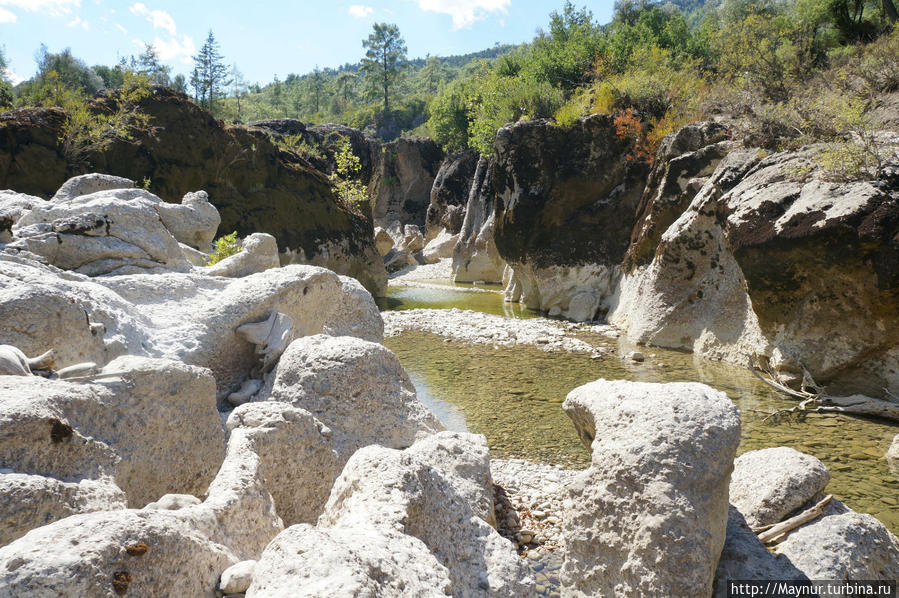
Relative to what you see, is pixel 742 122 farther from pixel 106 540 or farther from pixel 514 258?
pixel 106 540

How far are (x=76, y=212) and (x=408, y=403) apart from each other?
16.2 feet

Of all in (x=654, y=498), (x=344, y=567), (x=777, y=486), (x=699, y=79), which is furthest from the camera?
(x=699, y=79)

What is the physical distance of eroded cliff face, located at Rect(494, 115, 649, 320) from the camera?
16750 mm

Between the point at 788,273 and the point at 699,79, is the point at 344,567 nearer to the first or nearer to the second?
the point at 788,273

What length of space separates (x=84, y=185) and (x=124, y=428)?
23.5 ft

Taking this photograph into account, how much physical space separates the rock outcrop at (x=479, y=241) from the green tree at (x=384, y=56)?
144 ft

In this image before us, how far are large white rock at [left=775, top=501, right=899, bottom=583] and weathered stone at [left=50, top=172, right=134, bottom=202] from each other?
9965 mm

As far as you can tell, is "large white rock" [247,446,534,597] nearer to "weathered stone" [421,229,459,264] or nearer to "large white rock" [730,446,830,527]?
"large white rock" [730,446,830,527]

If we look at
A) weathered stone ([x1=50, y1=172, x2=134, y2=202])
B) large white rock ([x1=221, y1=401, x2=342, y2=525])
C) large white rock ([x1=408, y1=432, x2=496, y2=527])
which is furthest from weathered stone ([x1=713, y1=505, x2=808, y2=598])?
weathered stone ([x1=50, y1=172, x2=134, y2=202])

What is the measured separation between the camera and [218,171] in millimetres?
16969

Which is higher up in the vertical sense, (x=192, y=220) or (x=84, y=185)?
(x=84, y=185)

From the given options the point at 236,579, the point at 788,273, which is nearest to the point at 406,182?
the point at 788,273

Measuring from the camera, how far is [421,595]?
7.56 ft

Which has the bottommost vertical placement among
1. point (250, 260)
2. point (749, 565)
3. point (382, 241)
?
point (749, 565)
